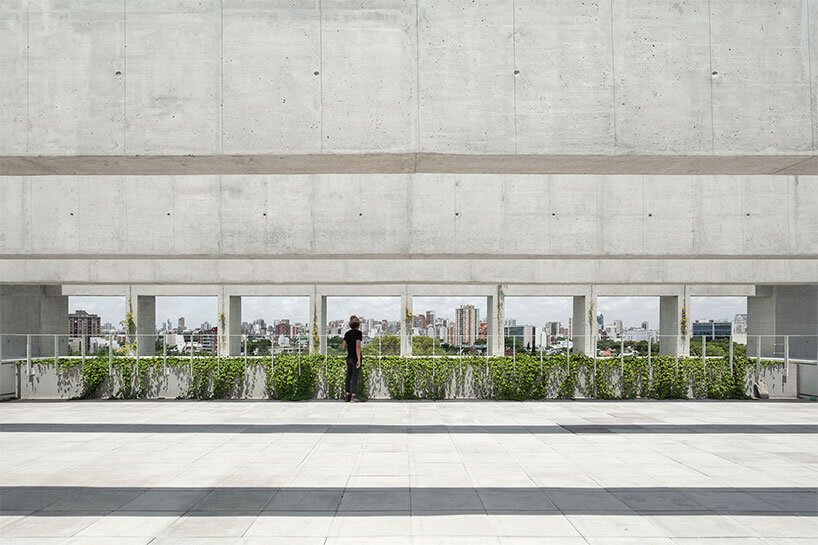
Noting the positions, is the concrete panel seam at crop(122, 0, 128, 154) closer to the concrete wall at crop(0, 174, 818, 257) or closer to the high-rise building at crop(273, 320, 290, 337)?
the concrete wall at crop(0, 174, 818, 257)

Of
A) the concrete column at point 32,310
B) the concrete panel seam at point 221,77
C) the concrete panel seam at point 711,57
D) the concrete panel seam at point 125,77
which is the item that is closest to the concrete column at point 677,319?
the concrete column at point 32,310

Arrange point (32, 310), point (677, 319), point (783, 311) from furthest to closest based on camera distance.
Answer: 1. point (677, 319)
2. point (783, 311)
3. point (32, 310)

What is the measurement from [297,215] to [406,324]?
18.6 m

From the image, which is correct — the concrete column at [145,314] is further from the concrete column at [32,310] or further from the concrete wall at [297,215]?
the concrete wall at [297,215]

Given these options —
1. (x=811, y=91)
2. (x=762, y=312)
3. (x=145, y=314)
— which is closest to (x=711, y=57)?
(x=811, y=91)

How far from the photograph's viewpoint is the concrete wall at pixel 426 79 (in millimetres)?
6516

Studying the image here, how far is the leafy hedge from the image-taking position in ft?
47.4

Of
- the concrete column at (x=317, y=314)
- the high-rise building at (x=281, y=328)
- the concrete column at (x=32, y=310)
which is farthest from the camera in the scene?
the concrete column at (x=317, y=314)

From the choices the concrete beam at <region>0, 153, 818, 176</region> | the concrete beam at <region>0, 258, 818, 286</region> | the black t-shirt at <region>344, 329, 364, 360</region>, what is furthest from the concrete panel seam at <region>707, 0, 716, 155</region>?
the concrete beam at <region>0, 258, 818, 286</region>

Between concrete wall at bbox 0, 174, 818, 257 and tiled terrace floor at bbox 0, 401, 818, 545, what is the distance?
10.2 ft

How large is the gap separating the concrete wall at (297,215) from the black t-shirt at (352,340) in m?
2.35

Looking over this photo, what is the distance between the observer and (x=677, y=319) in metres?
33.0

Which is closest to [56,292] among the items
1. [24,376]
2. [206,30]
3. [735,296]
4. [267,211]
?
[24,376]

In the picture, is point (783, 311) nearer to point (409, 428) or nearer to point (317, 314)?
point (317, 314)
